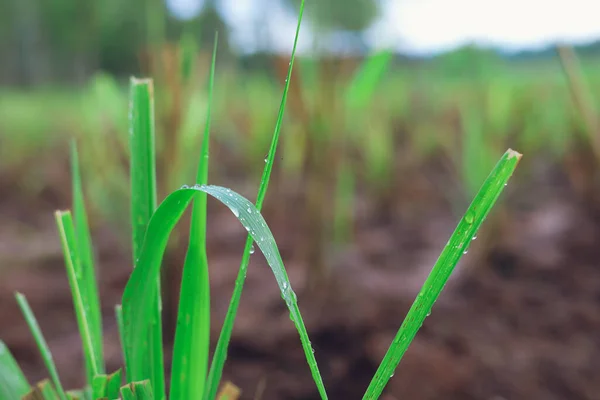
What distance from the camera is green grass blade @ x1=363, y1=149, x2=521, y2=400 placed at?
26 centimetres

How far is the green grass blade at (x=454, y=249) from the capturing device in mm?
262

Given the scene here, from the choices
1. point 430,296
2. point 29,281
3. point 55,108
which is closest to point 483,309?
point 430,296

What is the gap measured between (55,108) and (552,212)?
4997 millimetres

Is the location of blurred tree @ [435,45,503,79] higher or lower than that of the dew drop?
higher

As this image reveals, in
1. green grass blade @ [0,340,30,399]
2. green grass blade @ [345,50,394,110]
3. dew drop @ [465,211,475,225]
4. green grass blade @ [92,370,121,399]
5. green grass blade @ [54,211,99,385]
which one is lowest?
green grass blade @ [0,340,30,399]

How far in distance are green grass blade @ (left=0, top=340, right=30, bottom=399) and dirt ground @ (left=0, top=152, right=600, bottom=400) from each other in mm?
172

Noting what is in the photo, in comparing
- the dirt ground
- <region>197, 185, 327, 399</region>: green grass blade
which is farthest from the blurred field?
<region>197, 185, 327, 399</region>: green grass blade

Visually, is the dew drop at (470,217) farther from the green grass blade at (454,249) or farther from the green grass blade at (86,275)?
the green grass blade at (86,275)

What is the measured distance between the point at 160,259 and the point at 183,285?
0.07ft

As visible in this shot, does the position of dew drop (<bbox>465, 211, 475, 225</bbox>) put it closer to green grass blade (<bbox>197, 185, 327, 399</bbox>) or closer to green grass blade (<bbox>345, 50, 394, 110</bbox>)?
green grass blade (<bbox>197, 185, 327, 399</bbox>)

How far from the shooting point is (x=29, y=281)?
3.72 feet

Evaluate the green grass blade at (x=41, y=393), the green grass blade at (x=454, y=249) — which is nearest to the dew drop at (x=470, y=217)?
the green grass blade at (x=454, y=249)

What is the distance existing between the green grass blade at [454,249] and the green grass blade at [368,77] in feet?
1.77

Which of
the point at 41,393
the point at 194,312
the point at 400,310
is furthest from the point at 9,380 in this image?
the point at 400,310
